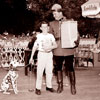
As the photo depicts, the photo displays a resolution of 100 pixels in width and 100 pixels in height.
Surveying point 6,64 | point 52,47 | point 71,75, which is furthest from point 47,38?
point 6,64

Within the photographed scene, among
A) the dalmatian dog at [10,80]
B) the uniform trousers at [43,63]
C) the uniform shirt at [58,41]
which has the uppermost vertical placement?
the uniform shirt at [58,41]

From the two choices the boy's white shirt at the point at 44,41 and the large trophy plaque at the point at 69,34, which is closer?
the large trophy plaque at the point at 69,34

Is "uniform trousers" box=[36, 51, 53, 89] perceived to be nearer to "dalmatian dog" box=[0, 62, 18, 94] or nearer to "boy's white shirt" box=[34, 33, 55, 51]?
"boy's white shirt" box=[34, 33, 55, 51]

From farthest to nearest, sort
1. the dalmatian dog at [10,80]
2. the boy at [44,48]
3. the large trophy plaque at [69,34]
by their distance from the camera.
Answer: the dalmatian dog at [10,80] → the boy at [44,48] → the large trophy plaque at [69,34]

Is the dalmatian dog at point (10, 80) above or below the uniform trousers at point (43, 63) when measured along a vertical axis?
below

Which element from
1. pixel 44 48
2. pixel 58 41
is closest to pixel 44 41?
pixel 44 48

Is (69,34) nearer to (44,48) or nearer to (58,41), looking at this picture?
(58,41)

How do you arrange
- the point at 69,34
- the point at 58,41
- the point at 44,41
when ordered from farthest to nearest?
the point at 58,41, the point at 44,41, the point at 69,34

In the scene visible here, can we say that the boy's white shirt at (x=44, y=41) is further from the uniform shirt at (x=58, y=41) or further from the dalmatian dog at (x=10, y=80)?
the dalmatian dog at (x=10, y=80)

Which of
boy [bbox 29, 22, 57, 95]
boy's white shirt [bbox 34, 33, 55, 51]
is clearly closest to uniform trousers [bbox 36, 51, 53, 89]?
boy [bbox 29, 22, 57, 95]

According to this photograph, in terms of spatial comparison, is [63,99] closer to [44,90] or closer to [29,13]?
[44,90]

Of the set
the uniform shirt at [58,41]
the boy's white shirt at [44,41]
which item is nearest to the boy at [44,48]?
the boy's white shirt at [44,41]

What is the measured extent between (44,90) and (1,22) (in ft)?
39.4

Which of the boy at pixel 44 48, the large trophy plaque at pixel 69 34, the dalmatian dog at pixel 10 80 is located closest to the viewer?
the large trophy plaque at pixel 69 34
